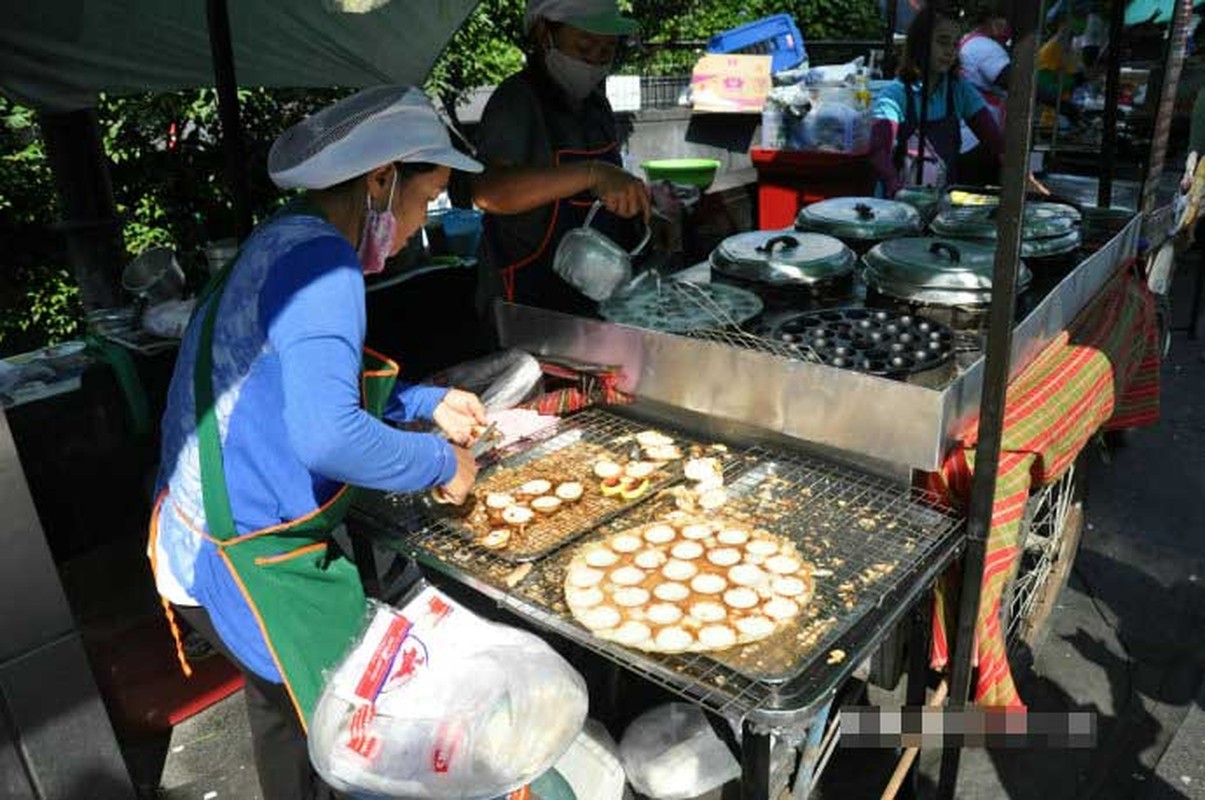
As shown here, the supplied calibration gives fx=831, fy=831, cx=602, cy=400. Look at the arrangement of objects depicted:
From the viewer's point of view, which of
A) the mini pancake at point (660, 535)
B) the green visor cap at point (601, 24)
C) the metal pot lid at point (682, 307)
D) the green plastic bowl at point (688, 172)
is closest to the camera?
the mini pancake at point (660, 535)

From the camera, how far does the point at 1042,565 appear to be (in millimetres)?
3301

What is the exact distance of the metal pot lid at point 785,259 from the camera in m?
2.93

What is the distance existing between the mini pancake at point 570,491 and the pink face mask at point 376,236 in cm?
76

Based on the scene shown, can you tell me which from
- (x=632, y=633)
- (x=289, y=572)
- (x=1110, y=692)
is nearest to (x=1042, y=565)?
(x=1110, y=692)

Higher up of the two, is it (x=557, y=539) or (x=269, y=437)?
(x=269, y=437)

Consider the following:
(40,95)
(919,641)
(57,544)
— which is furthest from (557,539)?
(40,95)

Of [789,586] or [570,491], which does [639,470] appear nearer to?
[570,491]

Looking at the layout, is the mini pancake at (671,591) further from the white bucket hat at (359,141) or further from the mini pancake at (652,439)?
the white bucket hat at (359,141)

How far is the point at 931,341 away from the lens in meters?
2.46

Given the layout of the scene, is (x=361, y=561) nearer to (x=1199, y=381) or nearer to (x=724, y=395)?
Answer: (x=724, y=395)

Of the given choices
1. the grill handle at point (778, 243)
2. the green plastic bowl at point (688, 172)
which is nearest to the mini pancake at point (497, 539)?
the grill handle at point (778, 243)

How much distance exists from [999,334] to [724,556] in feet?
2.66

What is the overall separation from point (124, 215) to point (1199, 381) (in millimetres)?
8460

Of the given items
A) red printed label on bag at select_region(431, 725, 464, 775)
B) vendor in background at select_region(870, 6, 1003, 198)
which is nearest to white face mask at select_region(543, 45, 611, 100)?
red printed label on bag at select_region(431, 725, 464, 775)
